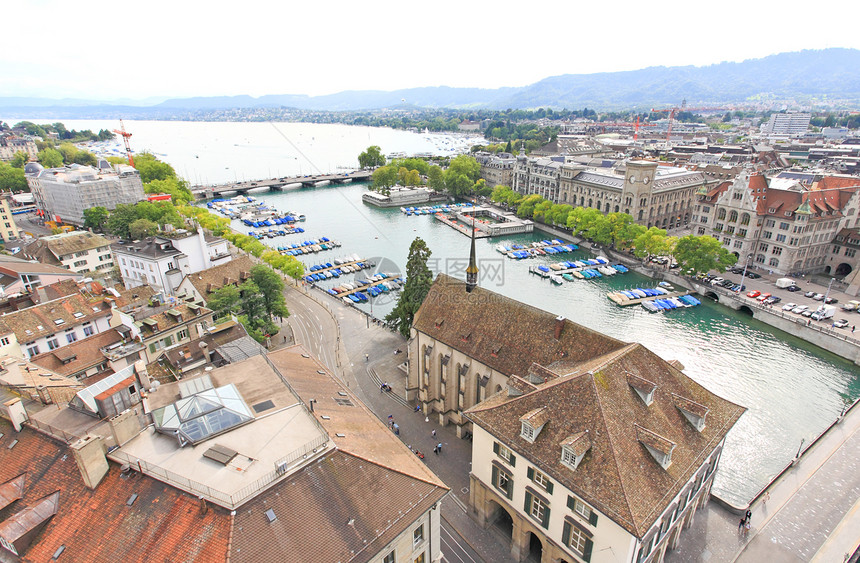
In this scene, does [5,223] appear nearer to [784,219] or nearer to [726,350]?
[726,350]

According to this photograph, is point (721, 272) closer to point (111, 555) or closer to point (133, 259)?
point (111, 555)

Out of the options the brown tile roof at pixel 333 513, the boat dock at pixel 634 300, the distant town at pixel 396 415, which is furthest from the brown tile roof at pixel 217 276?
the boat dock at pixel 634 300

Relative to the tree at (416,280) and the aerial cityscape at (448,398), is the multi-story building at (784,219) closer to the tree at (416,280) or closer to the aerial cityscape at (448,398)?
the aerial cityscape at (448,398)

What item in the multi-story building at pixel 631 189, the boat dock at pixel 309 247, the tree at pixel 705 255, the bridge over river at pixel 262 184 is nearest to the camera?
the tree at pixel 705 255

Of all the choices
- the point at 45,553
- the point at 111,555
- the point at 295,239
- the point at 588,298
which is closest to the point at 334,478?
the point at 111,555

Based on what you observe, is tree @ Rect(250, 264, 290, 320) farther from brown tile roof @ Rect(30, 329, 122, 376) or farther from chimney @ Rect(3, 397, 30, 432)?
chimney @ Rect(3, 397, 30, 432)

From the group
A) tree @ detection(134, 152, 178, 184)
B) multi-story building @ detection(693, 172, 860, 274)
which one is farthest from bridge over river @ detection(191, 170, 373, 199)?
multi-story building @ detection(693, 172, 860, 274)

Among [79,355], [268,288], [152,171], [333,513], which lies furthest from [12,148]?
[333,513]

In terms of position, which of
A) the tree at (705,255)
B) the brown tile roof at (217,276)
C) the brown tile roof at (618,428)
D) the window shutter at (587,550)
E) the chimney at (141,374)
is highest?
the chimney at (141,374)
